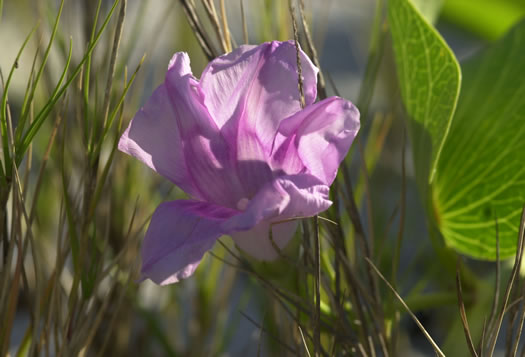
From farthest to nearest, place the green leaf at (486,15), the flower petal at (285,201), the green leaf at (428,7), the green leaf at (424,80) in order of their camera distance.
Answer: the green leaf at (486,15), the green leaf at (428,7), the green leaf at (424,80), the flower petal at (285,201)

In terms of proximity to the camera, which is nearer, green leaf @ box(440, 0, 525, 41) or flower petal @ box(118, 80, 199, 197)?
flower petal @ box(118, 80, 199, 197)

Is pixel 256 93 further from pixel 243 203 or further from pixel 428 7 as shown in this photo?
pixel 428 7

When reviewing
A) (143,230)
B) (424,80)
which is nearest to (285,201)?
(424,80)

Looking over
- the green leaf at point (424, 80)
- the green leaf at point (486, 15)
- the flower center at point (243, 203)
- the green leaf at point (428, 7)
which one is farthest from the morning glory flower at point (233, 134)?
the green leaf at point (486, 15)

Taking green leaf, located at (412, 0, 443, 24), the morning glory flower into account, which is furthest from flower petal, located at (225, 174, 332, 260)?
green leaf, located at (412, 0, 443, 24)

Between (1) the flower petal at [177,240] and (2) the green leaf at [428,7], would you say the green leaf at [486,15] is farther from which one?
(1) the flower petal at [177,240]

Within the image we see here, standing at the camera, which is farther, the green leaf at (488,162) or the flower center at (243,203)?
the green leaf at (488,162)

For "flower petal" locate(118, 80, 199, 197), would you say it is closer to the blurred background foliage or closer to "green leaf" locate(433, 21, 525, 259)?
the blurred background foliage

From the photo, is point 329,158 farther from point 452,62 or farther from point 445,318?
point 445,318
